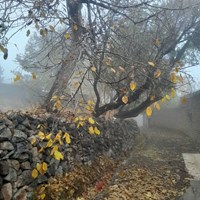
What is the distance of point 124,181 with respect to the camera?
8.35 meters

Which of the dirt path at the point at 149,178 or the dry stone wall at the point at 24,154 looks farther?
the dirt path at the point at 149,178

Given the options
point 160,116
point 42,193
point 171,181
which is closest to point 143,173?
point 171,181

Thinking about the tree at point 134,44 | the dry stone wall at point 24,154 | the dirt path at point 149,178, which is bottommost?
the dirt path at point 149,178

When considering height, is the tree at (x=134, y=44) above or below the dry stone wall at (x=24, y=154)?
above

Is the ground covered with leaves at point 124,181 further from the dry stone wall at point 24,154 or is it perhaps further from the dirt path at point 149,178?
the dry stone wall at point 24,154

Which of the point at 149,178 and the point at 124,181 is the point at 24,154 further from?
the point at 149,178

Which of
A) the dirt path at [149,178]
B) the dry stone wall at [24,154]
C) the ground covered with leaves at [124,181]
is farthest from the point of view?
the dirt path at [149,178]

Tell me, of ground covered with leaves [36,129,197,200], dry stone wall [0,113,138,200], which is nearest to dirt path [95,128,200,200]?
ground covered with leaves [36,129,197,200]

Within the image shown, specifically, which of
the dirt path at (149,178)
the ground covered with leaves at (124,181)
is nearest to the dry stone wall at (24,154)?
the ground covered with leaves at (124,181)

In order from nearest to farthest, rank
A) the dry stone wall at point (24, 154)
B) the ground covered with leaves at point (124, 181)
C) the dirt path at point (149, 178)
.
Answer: the dry stone wall at point (24, 154) < the ground covered with leaves at point (124, 181) < the dirt path at point (149, 178)

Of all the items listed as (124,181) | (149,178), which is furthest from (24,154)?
(149,178)

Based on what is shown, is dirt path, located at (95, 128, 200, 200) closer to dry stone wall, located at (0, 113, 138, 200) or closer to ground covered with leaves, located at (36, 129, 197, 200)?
ground covered with leaves, located at (36, 129, 197, 200)

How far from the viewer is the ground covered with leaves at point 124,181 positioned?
664 centimetres

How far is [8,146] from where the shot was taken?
18.0ft
